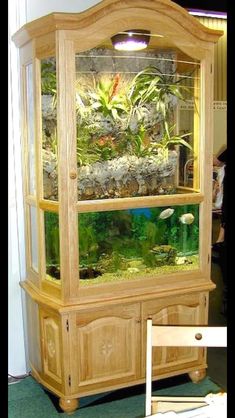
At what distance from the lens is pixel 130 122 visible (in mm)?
2594

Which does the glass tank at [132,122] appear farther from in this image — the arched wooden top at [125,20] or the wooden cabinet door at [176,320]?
the wooden cabinet door at [176,320]

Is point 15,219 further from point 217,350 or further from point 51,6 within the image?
point 217,350

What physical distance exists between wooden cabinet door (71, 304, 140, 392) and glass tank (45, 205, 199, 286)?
20 cm

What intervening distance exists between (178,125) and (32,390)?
74.9 inches

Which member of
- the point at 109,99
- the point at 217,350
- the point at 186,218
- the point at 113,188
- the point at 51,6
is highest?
the point at 51,6

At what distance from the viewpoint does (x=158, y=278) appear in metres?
2.65

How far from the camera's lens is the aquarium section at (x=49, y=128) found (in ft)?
7.80

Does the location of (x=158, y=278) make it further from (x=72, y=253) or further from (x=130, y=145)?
(x=130, y=145)

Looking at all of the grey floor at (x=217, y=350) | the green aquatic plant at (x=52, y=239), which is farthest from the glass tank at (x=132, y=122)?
the grey floor at (x=217, y=350)

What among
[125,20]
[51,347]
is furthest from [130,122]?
[51,347]

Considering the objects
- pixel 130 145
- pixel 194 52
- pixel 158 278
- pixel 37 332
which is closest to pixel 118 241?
pixel 158 278

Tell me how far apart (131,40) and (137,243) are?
1.18m

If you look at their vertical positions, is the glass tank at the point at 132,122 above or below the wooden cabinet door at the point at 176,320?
above
